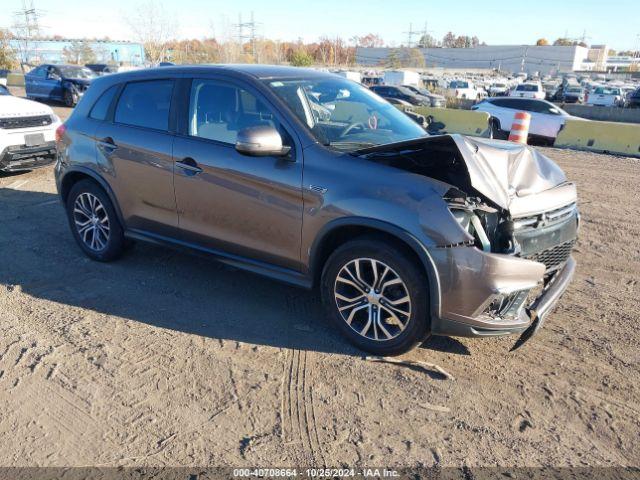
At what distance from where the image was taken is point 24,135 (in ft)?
27.0

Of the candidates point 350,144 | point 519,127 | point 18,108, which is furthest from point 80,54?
point 350,144

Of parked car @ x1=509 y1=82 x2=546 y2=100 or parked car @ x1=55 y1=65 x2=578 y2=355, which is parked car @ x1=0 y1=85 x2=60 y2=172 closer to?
parked car @ x1=55 y1=65 x2=578 y2=355

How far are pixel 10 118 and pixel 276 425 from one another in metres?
7.49

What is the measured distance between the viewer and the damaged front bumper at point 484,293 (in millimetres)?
3105

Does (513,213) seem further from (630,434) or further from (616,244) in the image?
(616,244)

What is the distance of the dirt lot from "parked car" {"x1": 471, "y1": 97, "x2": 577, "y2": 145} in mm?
11472

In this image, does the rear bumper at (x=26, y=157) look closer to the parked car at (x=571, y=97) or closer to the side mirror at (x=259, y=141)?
the side mirror at (x=259, y=141)

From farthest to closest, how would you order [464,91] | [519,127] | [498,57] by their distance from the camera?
1. [498,57]
2. [464,91]
3. [519,127]

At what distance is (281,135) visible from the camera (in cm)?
376

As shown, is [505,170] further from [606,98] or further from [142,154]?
[606,98]

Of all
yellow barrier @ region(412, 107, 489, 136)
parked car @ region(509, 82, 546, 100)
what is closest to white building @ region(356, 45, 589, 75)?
parked car @ region(509, 82, 546, 100)

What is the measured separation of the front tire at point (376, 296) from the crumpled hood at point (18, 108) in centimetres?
695

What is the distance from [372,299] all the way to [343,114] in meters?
1.58

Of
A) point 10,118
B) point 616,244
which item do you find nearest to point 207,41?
point 10,118
